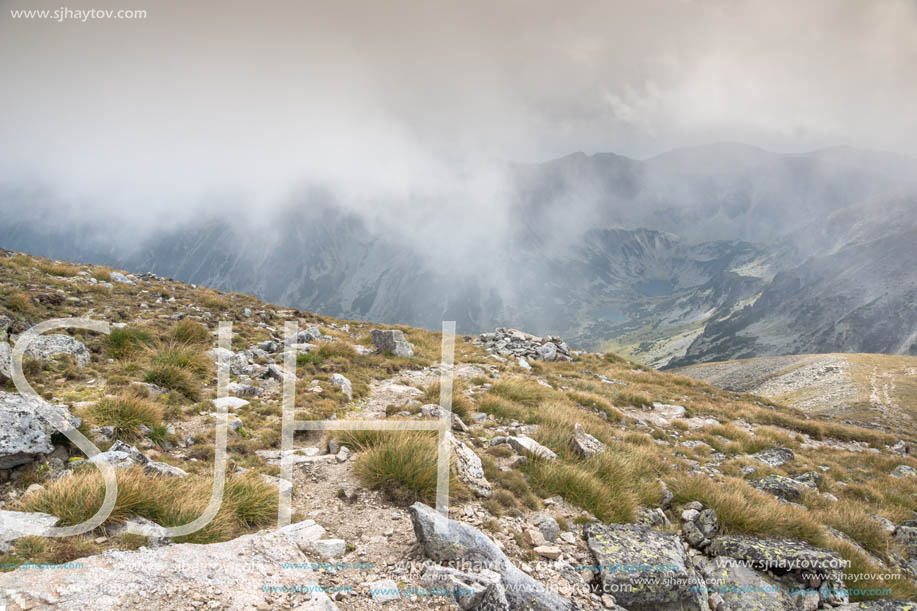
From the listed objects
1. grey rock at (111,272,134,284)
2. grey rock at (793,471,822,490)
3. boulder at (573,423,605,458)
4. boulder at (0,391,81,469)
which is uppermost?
grey rock at (111,272,134,284)

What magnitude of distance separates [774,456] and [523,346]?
598 inches

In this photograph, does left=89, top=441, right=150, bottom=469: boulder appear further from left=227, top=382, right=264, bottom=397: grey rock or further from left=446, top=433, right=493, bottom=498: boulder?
left=446, top=433, right=493, bottom=498: boulder

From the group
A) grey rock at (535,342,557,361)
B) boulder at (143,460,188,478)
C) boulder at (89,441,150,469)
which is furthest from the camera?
grey rock at (535,342,557,361)

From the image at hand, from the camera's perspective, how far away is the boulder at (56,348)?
8055 millimetres

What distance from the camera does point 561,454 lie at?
851cm

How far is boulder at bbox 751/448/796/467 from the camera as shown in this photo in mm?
12578

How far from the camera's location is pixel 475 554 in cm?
460

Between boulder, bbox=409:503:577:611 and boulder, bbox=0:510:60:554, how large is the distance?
12.5 ft

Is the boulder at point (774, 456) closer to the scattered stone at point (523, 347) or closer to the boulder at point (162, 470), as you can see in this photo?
the scattered stone at point (523, 347)

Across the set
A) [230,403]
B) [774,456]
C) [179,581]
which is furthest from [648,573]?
[774,456]

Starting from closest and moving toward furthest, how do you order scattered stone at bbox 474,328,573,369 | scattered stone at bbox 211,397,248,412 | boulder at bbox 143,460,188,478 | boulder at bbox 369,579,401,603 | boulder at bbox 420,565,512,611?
boulder at bbox 420,565,512,611
boulder at bbox 369,579,401,603
boulder at bbox 143,460,188,478
scattered stone at bbox 211,397,248,412
scattered stone at bbox 474,328,573,369

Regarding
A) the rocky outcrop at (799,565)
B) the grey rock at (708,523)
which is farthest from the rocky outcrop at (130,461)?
the grey rock at (708,523)

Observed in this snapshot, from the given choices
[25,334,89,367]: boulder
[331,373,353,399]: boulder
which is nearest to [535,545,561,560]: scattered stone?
[331,373,353,399]: boulder

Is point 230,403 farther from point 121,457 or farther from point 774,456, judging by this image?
point 774,456
